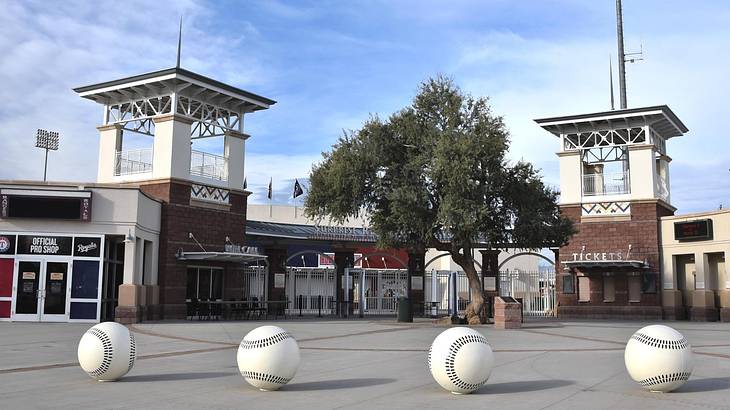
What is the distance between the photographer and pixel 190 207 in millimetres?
30328

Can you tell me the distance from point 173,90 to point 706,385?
24567 mm

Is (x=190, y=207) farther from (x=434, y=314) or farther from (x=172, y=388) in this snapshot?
(x=172, y=388)

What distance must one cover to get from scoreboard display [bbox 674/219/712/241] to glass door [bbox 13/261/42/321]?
26.8m

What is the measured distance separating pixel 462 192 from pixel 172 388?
1588cm

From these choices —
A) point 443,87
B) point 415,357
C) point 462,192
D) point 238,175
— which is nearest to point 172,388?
point 415,357

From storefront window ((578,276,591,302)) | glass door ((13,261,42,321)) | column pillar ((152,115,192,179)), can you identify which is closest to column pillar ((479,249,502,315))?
storefront window ((578,276,591,302))

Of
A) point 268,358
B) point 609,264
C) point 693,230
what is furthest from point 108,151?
point 693,230

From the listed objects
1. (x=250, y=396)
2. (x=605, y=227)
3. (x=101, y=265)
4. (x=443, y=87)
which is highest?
(x=443, y=87)

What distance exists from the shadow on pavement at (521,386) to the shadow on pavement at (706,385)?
5.35 ft

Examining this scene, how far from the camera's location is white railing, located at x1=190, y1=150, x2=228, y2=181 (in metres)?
31.4

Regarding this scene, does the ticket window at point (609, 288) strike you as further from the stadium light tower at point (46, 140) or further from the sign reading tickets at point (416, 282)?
the stadium light tower at point (46, 140)

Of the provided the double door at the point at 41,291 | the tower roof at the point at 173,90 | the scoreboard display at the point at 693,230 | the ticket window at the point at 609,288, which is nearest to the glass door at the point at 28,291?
the double door at the point at 41,291

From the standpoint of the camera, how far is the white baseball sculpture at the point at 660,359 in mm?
9727

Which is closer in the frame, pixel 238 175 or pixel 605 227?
pixel 238 175
